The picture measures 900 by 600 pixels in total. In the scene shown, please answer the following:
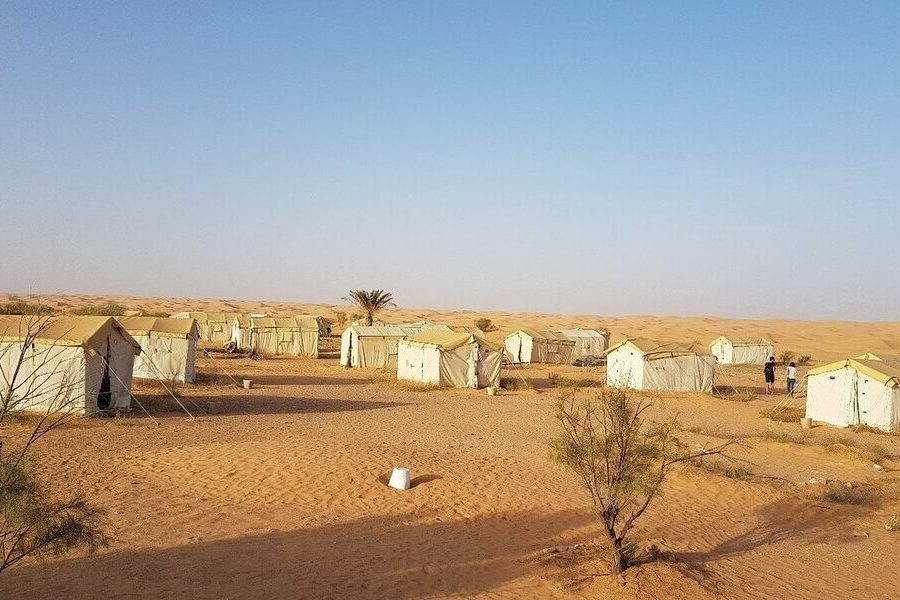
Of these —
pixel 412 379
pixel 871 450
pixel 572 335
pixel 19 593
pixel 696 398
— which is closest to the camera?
pixel 19 593

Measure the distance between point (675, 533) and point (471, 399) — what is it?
16217 millimetres

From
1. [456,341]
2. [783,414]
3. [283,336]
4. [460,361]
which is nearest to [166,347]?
[456,341]

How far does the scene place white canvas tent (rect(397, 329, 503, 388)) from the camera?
2973cm

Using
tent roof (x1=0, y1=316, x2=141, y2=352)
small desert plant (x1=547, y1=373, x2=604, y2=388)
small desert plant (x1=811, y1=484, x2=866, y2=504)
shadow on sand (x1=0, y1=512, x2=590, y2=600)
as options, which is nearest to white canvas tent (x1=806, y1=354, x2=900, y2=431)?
small desert plant (x1=547, y1=373, x2=604, y2=388)

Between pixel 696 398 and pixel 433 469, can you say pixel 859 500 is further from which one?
pixel 696 398

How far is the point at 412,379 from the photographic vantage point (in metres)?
31.3

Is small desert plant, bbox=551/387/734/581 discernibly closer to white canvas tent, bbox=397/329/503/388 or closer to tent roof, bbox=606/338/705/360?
white canvas tent, bbox=397/329/503/388

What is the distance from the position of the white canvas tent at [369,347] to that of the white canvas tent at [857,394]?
2139 centimetres

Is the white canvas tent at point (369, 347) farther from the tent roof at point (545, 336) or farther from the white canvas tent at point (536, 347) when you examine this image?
the tent roof at point (545, 336)

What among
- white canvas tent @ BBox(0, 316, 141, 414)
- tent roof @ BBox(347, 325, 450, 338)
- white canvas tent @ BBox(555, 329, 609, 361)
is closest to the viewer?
white canvas tent @ BBox(0, 316, 141, 414)

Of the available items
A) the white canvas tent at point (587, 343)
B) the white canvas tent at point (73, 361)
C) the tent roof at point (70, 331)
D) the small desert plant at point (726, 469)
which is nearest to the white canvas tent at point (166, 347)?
the white canvas tent at point (73, 361)

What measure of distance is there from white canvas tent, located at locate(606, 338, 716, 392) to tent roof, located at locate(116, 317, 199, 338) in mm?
18284

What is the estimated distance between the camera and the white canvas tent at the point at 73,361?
59.0ft

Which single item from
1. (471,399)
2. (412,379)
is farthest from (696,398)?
(412,379)
